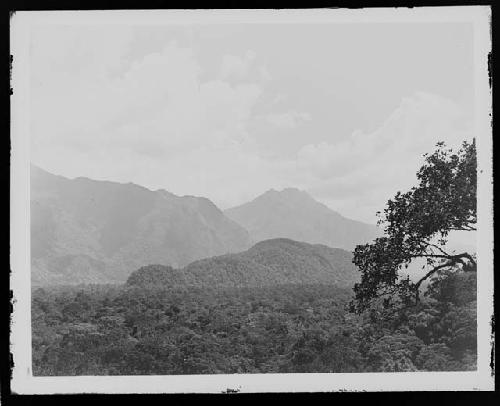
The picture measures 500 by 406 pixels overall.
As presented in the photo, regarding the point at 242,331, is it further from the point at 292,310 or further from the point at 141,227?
the point at 141,227

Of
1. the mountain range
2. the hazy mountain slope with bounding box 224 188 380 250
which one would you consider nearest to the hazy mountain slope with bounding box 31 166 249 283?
the mountain range

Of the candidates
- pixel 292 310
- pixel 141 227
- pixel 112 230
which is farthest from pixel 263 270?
pixel 112 230

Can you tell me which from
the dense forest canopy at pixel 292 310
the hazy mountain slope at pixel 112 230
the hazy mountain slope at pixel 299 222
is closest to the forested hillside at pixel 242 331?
the dense forest canopy at pixel 292 310

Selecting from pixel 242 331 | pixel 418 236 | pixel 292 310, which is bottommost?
pixel 242 331

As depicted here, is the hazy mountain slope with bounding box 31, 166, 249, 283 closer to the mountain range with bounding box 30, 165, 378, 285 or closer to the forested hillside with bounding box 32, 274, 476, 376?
the mountain range with bounding box 30, 165, 378, 285

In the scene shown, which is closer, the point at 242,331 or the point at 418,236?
the point at 242,331


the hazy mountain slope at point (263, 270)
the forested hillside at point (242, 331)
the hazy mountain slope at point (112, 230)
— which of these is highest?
the hazy mountain slope at point (112, 230)

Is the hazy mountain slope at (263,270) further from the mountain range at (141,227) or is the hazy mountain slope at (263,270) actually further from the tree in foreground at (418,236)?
the tree in foreground at (418,236)
